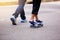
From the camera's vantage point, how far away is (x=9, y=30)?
584 centimetres

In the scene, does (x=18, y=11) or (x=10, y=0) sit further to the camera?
(x=10, y=0)

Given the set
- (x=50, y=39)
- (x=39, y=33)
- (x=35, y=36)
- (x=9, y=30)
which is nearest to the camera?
(x=50, y=39)

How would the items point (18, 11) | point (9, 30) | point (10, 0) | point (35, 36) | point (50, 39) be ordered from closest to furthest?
point (50, 39)
point (35, 36)
point (9, 30)
point (18, 11)
point (10, 0)

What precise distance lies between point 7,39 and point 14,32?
712 millimetres

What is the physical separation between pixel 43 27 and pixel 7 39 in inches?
58.6

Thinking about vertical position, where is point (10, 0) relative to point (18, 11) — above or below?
below

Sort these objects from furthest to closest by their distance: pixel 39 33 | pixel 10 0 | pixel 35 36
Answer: pixel 10 0, pixel 39 33, pixel 35 36

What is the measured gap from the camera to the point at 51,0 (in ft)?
52.6

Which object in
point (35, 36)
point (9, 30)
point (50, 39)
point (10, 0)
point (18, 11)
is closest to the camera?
point (50, 39)

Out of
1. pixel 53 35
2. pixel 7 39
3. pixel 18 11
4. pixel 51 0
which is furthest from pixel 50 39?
pixel 51 0

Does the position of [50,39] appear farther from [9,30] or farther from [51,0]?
[51,0]

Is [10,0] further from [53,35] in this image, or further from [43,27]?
[53,35]

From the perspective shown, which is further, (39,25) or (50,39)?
(39,25)

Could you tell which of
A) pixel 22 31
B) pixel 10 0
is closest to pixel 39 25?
pixel 22 31
